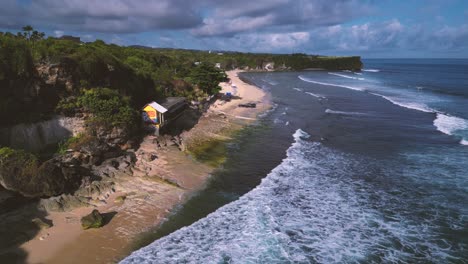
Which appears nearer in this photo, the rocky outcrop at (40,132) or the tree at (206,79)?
the rocky outcrop at (40,132)

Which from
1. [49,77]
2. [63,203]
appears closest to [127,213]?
[63,203]

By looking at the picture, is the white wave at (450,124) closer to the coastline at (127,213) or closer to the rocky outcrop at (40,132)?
the coastline at (127,213)

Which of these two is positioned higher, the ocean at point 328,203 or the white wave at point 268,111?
the white wave at point 268,111

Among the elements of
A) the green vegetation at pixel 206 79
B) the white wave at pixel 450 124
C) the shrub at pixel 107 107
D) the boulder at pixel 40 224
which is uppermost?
the green vegetation at pixel 206 79

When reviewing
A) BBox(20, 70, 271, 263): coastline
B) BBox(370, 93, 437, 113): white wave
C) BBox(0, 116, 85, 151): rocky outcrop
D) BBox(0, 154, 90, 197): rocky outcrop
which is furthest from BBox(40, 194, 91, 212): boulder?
BBox(370, 93, 437, 113): white wave

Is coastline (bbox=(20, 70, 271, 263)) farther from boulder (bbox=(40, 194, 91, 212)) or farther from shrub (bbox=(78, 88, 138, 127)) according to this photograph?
shrub (bbox=(78, 88, 138, 127))

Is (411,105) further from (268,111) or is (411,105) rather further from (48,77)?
(48,77)

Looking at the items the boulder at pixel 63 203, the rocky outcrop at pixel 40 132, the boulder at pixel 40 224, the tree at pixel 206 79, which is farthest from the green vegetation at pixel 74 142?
the tree at pixel 206 79
